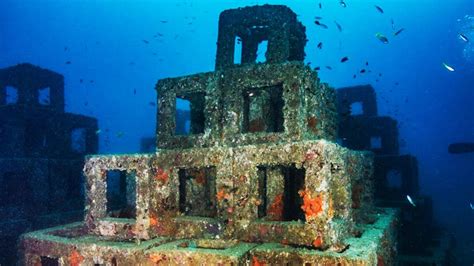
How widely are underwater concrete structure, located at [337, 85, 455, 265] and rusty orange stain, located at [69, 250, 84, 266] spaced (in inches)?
338

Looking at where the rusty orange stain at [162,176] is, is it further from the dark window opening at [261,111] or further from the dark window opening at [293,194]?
the dark window opening at [293,194]

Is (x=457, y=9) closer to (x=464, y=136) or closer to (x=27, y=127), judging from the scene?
(x=464, y=136)

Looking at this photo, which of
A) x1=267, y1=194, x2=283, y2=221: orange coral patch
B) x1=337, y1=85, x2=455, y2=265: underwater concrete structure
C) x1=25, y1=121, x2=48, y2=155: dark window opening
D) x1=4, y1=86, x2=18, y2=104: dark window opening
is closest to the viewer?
x1=267, y1=194, x2=283, y2=221: orange coral patch

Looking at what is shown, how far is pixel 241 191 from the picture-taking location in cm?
722

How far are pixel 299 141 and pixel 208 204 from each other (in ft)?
10.8

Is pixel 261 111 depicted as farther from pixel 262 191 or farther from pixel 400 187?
pixel 400 187

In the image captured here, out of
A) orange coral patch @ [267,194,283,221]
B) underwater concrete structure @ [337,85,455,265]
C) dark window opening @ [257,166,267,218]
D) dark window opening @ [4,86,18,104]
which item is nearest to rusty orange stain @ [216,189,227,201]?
dark window opening @ [257,166,267,218]

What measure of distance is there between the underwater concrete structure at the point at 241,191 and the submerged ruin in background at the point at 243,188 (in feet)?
0.07

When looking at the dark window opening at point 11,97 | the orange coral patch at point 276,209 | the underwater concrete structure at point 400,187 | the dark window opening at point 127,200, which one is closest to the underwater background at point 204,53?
the dark window opening at point 11,97

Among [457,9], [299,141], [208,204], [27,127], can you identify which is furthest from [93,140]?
[457,9]

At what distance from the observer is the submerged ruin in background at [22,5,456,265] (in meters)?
6.36

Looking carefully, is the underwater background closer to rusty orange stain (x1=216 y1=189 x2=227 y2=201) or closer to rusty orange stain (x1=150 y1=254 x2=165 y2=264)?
rusty orange stain (x1=216 y1=189 x2=227 y2=201)

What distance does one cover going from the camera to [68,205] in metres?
15.2

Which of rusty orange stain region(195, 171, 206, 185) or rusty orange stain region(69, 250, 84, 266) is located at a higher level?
rusty orange stain region(195, 171, 206, 185)
